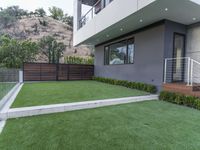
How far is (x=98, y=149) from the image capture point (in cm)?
226

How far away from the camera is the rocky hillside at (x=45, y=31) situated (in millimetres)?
32406

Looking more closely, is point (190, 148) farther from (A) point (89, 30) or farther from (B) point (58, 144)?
(A) point (89, 30)

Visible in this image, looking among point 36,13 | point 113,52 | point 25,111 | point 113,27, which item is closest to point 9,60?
point 113,52

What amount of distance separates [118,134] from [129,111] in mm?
1551

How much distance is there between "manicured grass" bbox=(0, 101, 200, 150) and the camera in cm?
236

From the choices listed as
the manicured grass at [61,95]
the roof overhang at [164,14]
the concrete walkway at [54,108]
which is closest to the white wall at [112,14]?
the roof overhang at [164,14]

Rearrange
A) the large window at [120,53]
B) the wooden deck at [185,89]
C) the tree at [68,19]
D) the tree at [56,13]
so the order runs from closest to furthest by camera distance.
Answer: the wooden deck at [185,89] → the large window at [120,53] → the tree at [68,19] → the tree at [56,13]

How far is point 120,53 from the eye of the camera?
401 inches

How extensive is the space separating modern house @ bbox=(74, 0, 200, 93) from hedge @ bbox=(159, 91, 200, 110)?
0.35 metres

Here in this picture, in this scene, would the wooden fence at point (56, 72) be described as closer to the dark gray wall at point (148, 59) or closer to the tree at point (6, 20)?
the dark gray wall at point (148, 59)

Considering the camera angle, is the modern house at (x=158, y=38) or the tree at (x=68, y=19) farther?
the tree at (x=68, y=19)

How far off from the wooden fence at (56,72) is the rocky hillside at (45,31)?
1812 cm

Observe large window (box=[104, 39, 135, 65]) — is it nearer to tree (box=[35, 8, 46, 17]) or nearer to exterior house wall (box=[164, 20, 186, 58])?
exterior house wall (box=[164, 20, 186, 58])

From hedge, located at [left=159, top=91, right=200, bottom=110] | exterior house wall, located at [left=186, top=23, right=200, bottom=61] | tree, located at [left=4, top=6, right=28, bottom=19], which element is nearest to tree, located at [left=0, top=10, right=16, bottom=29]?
tree, located at [left=4, top=6, right=28, bottom=19]
